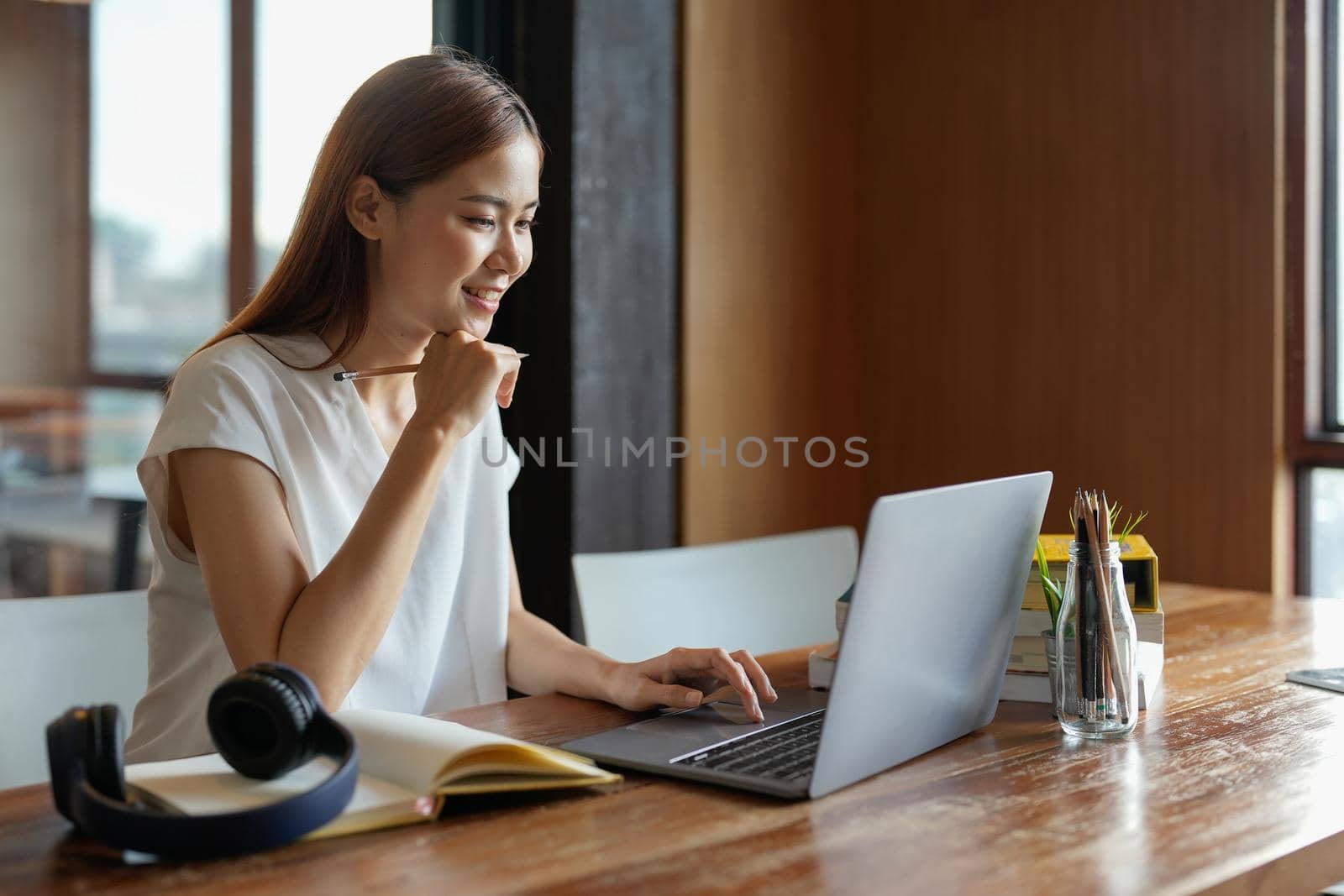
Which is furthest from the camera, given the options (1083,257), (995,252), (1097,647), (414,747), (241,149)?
(995,252)

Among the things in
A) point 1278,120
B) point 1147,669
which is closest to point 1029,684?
point 1147,669

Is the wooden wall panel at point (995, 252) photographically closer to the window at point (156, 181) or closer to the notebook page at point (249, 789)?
the window at point (156, 181)

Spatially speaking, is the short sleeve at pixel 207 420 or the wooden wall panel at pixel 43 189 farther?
the wooden wall panel at pixel 43 189

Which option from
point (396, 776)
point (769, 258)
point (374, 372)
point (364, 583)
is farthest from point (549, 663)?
point (769, 258)

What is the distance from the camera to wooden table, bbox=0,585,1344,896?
828mm

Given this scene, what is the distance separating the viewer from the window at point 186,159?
230cm

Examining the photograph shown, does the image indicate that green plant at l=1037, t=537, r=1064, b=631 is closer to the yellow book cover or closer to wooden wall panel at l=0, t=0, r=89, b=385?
the yellow book cover

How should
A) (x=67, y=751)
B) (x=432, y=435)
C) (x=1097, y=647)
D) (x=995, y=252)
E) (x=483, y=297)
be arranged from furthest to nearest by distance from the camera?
(x=995, y=252) → (x=483, y=297) → (x=432, y=435) → (x=1097, y=647) → (x=67, y=751)

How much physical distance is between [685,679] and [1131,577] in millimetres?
491

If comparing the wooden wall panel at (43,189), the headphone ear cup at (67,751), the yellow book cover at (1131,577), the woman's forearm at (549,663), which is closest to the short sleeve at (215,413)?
the woman's forearm at (549,663)

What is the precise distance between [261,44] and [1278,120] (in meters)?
1.97

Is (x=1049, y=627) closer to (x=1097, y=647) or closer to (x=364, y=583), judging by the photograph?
(x=1097, y=647)

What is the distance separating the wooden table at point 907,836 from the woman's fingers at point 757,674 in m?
0.19

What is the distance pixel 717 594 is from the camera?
6.38 ft
